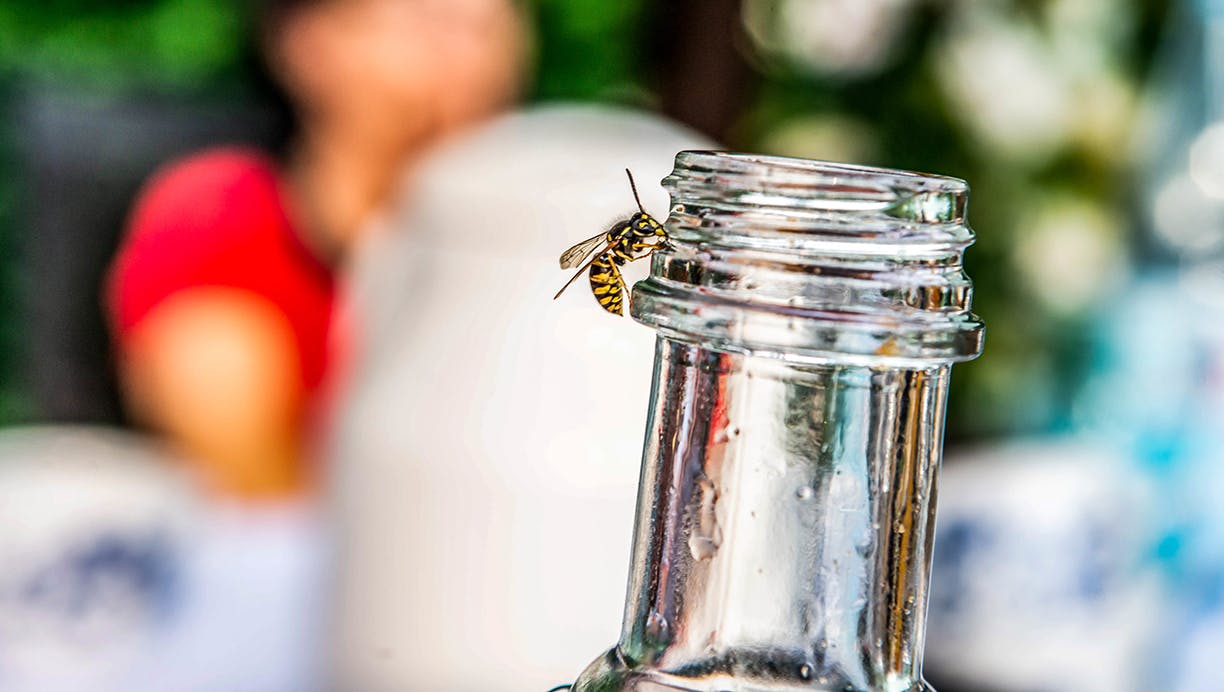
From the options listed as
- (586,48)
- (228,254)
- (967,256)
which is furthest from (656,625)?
(586,48)

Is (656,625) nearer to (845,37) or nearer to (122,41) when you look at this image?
(845,37)

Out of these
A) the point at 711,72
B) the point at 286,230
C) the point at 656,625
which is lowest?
the point at 656,625

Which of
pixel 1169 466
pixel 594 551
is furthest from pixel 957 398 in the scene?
pixel 594 551

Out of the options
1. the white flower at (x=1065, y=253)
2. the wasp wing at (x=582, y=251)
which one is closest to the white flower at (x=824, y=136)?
the white flower at (x=1065, y=253)

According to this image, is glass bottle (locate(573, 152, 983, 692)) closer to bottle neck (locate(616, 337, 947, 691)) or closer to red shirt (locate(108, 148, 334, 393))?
bottle neck (locate(616, 337, 947, 691))

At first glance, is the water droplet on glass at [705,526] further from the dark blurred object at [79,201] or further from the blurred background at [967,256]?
the dark blurred object at [79,201]

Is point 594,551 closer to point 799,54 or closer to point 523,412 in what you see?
point 523,412

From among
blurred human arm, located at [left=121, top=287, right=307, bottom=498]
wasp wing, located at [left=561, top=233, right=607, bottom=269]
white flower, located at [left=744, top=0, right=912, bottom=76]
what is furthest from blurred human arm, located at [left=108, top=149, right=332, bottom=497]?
wasp wing, located at [left=561, top=233, right=607, bottom=269]
